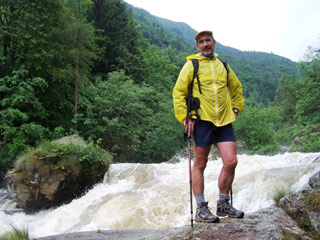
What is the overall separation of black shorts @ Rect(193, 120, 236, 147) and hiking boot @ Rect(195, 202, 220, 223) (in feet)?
2.22

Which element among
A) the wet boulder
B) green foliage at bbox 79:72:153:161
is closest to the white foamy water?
the wet boulder

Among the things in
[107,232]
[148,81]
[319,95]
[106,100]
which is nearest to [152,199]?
[107,232]

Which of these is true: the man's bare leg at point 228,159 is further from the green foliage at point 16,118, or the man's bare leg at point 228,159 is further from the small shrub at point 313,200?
the green foliage at point 16,118

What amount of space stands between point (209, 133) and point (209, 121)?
13 cm

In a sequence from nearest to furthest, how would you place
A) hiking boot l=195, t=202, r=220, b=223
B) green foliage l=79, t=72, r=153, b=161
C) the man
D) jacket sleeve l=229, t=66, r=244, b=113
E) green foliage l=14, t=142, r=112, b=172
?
1. hiking boot l=195, t=202, r=220, b=223
2. the man
3. jacket sleeve l=229, t=66, r=244, b=113
4. green foliage l=14, t=142, r=112, b=172
5. green foliage l=79, t=72, r=153, b=161

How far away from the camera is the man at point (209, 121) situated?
3.32m

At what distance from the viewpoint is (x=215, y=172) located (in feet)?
32.9

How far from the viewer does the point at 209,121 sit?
331 cm

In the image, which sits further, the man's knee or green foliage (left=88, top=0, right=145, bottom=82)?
green foliage (left=88, top=0, right=145, bottom=82)

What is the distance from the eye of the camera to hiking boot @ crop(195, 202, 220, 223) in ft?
10.6

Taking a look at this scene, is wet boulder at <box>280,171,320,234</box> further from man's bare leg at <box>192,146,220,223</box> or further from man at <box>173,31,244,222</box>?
man's bare leg at <box>192,146,220,223</box>

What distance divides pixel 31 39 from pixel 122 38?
1298cm

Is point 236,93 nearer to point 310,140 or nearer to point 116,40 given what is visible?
point 310,140

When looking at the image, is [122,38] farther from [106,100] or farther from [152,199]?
[152,199]
